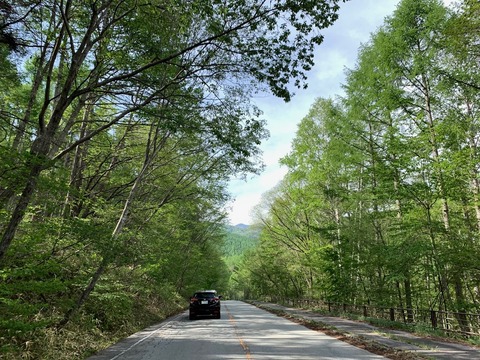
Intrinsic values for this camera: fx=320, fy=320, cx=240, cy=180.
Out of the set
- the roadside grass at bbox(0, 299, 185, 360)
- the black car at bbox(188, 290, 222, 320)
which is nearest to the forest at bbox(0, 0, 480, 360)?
the roadside grass at bbox(0, 299, 185, 360)

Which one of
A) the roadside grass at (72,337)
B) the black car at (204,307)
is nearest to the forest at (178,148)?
the roadside grass at (72,337)

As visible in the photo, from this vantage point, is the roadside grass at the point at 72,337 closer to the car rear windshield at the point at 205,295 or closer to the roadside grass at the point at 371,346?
the car rear windshield at the point at 205,295

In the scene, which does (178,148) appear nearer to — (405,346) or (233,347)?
(233,347)

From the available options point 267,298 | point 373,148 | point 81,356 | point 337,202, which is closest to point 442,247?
point 373,148

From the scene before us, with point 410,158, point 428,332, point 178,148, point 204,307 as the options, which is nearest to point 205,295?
point 204,307

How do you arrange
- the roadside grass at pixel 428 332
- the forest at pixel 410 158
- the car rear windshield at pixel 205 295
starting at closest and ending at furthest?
the roadside grass at pixel 428 332 → the forest at pixel 410 158 → the car rear windshield at pixel 205 295

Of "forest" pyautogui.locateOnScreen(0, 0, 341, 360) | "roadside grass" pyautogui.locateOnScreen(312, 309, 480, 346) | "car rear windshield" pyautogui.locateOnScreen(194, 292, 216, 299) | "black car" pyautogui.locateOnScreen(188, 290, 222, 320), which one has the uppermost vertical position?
"forest" pyautogui.locateOnScreen(0, 0, 341, 360)

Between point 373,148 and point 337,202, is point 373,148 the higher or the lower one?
the higher one

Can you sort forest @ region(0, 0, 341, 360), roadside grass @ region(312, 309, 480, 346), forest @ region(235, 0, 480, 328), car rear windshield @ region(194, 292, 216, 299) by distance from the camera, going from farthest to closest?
car rear windshield @ region(194, 292, 216, 299) < forest @ region(235, 0, 480, 328) < roadside grass @ region(312, 309, 480, 346) < forest @ region(0, 0, 341, 360)

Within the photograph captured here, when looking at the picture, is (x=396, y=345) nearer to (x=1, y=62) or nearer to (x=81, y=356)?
(x=81, y=356)

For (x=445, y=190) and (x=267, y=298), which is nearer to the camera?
(x=445, y=190)

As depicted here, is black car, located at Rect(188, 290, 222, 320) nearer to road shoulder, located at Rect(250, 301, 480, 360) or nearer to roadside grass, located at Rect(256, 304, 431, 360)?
roadside grass, located at Rect(256, 304, 431, 360)

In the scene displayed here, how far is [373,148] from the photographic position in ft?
51.8

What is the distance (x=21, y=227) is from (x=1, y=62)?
13.6 ft
